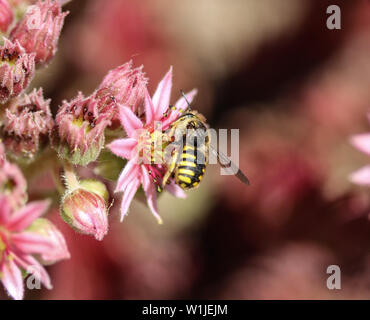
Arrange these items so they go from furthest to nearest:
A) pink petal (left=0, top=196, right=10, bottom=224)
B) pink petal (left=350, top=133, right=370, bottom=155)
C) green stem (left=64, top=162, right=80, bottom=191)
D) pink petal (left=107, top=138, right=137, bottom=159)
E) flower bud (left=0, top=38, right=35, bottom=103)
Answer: pink petal (left=350, top=133, right=370, bottom=155) < green stem (left=64, top=162, right=80, bottom=191) < flower bud (left=0, top=38, right=35, bottom=103) < pink petal (left=107, top=138, right=137, bottom=159) < pink petal (left=0, top=196, right=10, bottom=224)

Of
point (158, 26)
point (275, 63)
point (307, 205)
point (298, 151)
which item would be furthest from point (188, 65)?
point (307, 205)

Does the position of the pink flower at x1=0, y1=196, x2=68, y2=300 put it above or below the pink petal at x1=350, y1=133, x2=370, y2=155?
below

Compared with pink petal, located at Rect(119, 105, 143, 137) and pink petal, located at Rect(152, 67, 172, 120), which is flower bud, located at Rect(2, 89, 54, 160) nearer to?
pink petal, located at Rect(119, 105, 143, 137)

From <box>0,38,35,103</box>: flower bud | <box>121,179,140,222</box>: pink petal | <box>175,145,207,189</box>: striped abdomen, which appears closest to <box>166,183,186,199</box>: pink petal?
<box>175,145,207,189</box>: striped abdomen

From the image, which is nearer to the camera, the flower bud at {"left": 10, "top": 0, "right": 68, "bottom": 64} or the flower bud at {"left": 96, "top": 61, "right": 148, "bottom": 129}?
the flower bud at {"left": 96, "top": 61, "right": 148, "bottom": 129}

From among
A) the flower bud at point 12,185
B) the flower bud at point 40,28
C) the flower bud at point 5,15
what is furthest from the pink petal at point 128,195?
the flower bud at point 5,15

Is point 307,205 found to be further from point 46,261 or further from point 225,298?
point 46,261

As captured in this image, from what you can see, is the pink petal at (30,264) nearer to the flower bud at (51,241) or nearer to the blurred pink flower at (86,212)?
the flower bud at (51,241)

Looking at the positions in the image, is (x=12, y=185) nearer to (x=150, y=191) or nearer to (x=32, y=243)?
(x=32, y=243)
